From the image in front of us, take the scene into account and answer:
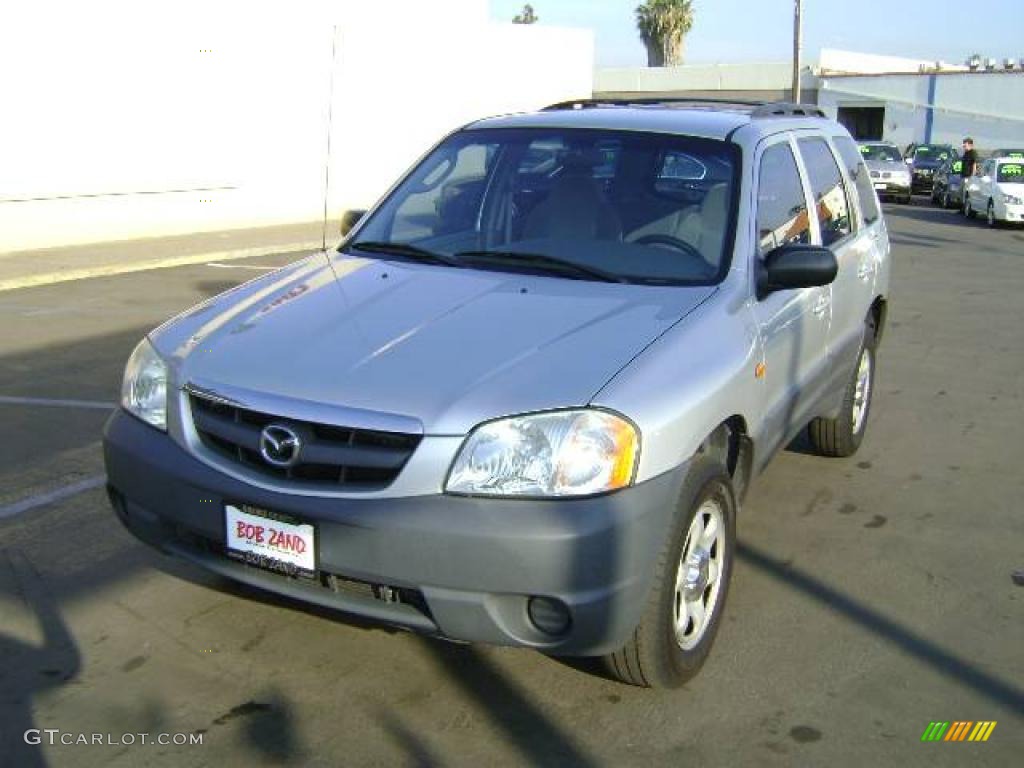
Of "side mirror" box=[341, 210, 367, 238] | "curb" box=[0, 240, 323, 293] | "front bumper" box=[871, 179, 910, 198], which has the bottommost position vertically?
"front bumper" box=[871, 179, 910, 198]

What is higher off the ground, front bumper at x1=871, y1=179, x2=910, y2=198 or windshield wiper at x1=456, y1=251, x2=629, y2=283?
windshield wiper at x1=456, y1=251, x2=629, y2=283

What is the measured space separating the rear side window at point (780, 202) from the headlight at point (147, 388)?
89.6 inches

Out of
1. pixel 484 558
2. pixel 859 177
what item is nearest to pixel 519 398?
pixel 484 558

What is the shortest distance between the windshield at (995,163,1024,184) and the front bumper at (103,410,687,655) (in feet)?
74.4

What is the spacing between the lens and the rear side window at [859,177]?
20.0 ft

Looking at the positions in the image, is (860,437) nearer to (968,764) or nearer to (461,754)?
(968,764)

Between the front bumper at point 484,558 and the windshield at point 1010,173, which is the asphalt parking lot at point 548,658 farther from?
the windshield at point 1010,173

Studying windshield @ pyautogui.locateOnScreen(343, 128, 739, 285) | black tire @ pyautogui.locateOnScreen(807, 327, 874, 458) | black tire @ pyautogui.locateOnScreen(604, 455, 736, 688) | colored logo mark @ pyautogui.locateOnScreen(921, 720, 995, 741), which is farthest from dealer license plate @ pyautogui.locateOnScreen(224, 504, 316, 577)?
black tire @ pyautogui.locateOnScreen(807, 327, 874, 458)

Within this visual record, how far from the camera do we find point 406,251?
4551 millimetres

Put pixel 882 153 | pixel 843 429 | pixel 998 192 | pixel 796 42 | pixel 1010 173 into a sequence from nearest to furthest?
1. pixel 843 429
2. pixel 998 192
3. pixel 1010 173
4. pixel 882 153
5. pixel 796 42

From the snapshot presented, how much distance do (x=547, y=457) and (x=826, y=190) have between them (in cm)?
303

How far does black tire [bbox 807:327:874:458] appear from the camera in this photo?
5.98 meters

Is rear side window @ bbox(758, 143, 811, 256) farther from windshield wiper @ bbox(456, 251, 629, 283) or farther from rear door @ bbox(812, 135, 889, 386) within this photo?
windshield wiper @ bbox(456, 251, 629, 283)

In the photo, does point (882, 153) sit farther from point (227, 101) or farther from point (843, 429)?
point (843, 429)
